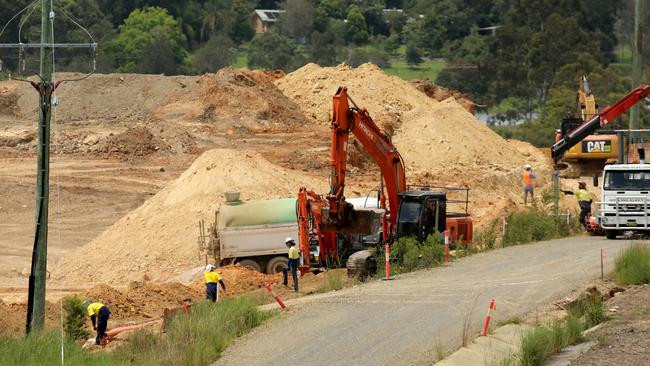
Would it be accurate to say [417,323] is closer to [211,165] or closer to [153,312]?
[153,312]

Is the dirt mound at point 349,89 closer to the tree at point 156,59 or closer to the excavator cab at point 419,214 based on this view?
the excavator cab at point 419,214

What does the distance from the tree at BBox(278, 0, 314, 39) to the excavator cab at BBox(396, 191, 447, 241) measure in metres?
109

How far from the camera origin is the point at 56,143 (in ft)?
201

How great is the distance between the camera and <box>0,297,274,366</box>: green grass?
20.8 m

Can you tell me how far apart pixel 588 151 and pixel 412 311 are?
3356cm

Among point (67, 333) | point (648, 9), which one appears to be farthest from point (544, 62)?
point (67, 333)

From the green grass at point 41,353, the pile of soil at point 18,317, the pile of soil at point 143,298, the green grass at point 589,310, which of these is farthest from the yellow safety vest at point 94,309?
the green grass at point 589,310

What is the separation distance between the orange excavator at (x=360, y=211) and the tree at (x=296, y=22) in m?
109

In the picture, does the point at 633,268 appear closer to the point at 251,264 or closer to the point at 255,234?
the point at 255,234

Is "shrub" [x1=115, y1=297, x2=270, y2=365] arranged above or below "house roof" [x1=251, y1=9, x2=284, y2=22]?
below

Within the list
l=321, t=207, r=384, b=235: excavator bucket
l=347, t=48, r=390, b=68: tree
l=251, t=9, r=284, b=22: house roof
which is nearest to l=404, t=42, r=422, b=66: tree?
l=347, t=48, r=390, b=68: tree

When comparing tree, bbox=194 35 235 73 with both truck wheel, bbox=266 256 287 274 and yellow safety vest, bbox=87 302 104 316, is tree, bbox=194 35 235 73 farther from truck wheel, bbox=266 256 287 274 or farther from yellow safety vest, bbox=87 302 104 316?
yellow safety vest, bbox=87 302 104 316

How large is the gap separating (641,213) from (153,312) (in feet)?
43.7

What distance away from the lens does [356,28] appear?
14038 cm
